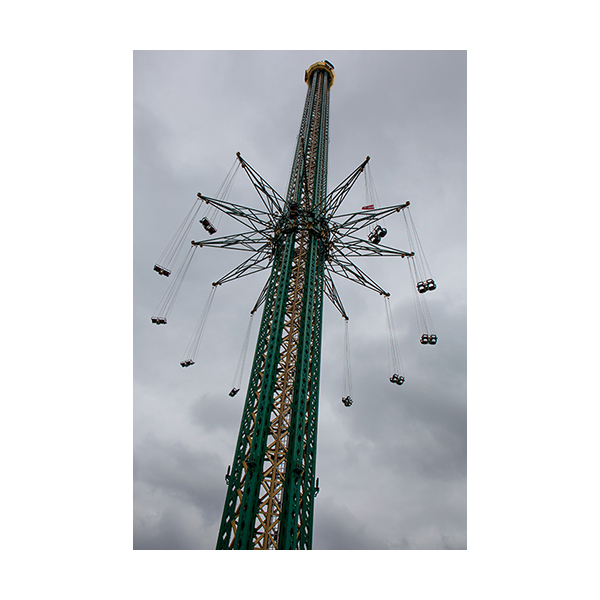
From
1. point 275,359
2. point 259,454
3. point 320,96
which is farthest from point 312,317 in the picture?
point 320,96

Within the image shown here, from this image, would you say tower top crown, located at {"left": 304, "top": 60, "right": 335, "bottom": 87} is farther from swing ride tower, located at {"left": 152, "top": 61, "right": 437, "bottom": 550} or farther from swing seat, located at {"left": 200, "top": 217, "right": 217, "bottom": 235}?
swing seat, located at {"left": 200, "top": 217, "right": 217, "bottom": 235}

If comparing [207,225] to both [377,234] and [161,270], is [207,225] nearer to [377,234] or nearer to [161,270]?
[161,270]

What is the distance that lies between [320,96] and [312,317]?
2007 cm

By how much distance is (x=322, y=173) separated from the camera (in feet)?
75.2

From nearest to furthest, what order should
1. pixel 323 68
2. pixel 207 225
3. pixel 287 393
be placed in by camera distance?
pixel 287 393
pixel 207 225
pixel 323 68

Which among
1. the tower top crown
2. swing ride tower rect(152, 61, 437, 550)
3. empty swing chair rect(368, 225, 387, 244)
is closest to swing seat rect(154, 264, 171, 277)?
swing ride tower rect(152, 61, 437, 550)

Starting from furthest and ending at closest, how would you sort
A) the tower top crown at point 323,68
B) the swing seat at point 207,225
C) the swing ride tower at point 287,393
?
the tower top crown at point 323,68, the swing seat at point 207,225, the swing ride tower at point 287,393

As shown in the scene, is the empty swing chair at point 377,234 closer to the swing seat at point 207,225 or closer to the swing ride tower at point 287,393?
the swing ride tower at point 287,393

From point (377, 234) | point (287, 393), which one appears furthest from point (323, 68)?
point (287, 393)

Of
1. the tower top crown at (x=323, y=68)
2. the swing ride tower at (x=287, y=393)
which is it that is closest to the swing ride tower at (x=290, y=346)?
the swing ride tower at (x=287, y=393)

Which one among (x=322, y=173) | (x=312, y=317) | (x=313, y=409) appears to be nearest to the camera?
(x=313, y=409)

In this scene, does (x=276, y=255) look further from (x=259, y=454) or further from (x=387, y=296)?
(x=259, y=454)

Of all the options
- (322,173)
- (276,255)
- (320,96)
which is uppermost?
(320,96)

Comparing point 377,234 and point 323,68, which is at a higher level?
point 323,68
